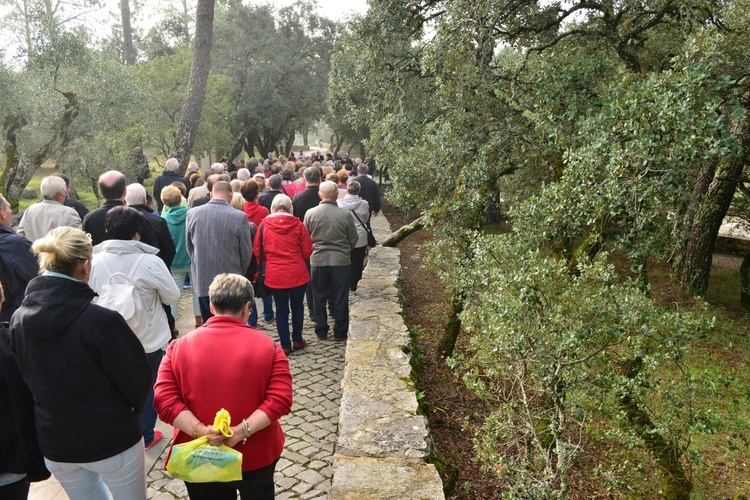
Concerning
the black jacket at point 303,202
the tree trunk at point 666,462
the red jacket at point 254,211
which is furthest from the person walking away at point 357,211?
the tree trunk at point 666,462

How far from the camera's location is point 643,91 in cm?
375

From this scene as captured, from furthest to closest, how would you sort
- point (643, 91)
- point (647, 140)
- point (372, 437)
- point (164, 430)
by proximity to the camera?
point (164, 430), point (372, 437), point (643, 91), point (647, 140)

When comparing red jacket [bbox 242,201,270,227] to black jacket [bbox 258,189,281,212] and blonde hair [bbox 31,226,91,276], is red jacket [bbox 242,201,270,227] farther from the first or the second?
blonde hair [bbox 31,226,91,276]

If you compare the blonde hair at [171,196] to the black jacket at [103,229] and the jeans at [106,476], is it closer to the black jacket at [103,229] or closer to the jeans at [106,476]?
the black jacket at [103,229]

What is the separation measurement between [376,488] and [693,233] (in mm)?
8996

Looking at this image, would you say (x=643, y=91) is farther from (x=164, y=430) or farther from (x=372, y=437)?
(x=164, y=430)

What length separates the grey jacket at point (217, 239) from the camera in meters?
6.00

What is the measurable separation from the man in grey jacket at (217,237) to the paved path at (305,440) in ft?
5.00

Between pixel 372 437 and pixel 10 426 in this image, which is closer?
pixel 10 426

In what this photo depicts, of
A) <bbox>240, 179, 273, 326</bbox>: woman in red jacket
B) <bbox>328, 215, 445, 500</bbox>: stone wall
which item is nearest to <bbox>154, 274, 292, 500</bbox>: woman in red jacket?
<bbox>328, 215, 445, 500</bbox>: stone wall

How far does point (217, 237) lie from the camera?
6.01m

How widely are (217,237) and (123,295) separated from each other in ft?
6.46

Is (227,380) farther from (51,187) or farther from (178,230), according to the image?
(178,230)

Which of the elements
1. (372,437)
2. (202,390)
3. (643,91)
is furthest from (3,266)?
(643,91)
